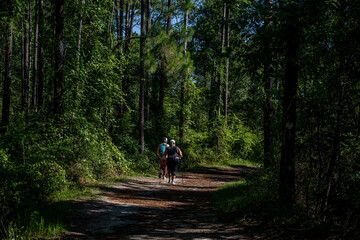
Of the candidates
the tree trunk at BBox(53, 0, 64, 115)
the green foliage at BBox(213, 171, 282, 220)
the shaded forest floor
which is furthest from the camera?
the tree trunk at BBox(53, 0, 64, 115)

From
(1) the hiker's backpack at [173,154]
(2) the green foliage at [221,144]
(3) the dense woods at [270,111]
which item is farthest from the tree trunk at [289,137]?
(2) the green foliage at [221,144]

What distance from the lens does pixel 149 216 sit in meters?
6.99

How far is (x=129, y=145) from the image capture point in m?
16.9

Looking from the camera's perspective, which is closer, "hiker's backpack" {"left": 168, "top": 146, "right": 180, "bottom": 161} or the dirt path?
the dirt path

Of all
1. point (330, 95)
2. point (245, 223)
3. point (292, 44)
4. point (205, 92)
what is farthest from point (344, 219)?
point (205, 92)

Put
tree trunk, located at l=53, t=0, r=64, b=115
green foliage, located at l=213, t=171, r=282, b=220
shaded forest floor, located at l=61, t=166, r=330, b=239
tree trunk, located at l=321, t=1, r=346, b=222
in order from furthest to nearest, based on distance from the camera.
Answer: tree trunk, located at l=53, t=0, r=64, b=115 → green foliage, located at l=213, t=171, r=282, b=220 → shaded forest floor, located at l=61, t=166, r=330, b=239 → tree trunk, located at l=321, t=1, r=346, b=222

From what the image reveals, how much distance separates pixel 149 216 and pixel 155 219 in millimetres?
330

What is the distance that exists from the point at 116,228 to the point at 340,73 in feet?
17.5

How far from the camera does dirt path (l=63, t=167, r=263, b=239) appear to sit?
215 inches

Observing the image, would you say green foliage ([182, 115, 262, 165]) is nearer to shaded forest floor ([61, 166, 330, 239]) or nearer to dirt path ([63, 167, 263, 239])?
dirt path ([63, 167, 263, 239])

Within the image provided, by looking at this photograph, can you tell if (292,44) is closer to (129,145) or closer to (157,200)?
(157,200)

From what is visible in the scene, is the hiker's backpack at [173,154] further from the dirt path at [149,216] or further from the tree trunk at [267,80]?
the tree trunk at [267,80]

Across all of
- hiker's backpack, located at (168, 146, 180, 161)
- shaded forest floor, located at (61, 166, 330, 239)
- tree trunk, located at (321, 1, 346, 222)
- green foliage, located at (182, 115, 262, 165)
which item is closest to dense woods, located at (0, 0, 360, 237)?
tree trunk, located at (321, 1, 346, 222)

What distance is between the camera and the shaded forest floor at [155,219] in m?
5.38
